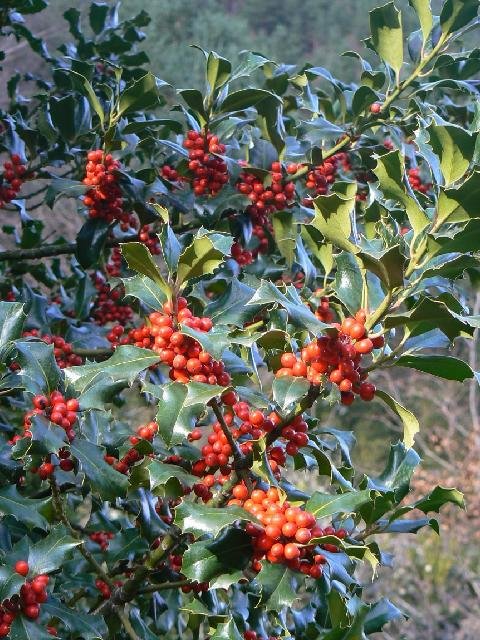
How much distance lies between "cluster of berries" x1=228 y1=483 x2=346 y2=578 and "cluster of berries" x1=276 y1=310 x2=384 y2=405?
0.20 m

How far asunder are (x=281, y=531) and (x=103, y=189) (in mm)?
1209

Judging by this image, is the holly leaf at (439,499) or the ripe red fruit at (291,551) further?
the holly leaf at (439,499)

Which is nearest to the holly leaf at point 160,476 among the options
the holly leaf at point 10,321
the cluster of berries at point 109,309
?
the holly leaf at point 10,321

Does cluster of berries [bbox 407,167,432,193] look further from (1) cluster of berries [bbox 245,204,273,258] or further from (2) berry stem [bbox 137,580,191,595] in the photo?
(2) berry stem [bbox 137,580,191,595]

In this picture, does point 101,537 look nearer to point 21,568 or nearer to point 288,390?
point 21,568

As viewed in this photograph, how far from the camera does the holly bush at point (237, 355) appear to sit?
1222mm

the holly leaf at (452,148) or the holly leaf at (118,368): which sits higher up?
the holly leaf at (452,148)

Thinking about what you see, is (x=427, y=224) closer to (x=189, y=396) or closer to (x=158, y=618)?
(x=189, y=396)

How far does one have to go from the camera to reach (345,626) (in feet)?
3.99

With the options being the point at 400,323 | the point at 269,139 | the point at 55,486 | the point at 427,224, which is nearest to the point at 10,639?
the point at 55,486

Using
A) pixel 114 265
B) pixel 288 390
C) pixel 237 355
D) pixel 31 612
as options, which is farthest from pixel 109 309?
pixel 288 390

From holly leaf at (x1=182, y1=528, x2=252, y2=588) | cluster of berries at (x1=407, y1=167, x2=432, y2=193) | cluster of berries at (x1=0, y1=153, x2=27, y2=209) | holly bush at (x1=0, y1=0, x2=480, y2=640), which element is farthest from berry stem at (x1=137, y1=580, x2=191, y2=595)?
cluster of berries at (x1=407, y1=167, x2=432, y2=193)

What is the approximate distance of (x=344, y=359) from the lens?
1.23m

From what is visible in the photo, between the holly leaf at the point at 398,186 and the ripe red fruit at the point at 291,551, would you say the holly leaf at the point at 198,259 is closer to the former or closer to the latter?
the holly leaf at the point at 398,186
